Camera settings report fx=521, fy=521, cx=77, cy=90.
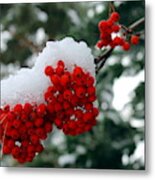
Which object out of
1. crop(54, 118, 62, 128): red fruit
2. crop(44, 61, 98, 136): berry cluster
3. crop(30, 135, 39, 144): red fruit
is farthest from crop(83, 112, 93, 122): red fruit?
crop(30, 135, 39, 144): red fruit

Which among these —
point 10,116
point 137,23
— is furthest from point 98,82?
point 10,116

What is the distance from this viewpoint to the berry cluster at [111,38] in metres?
2.17

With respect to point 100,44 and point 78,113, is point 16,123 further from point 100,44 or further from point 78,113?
point 100,44

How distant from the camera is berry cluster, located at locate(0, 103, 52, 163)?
210cm

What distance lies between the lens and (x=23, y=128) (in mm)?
2096

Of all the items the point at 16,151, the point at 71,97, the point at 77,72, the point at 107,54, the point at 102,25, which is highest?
the point at 102,25

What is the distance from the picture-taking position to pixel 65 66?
7.09ft

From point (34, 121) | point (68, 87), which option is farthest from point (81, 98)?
point (34, 121)

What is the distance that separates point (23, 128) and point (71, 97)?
233mm

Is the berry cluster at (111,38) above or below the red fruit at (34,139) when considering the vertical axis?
above

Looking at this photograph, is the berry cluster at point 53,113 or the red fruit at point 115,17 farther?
the red fruit at point 115,17

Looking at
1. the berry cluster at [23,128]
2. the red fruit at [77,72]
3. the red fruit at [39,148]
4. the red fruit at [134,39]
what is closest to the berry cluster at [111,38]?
the red fruit at [134,39]

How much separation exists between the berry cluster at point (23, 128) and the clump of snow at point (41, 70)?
50 millimetres

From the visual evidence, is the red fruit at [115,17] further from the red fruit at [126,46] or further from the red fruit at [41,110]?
the red fruit at [41,110]
